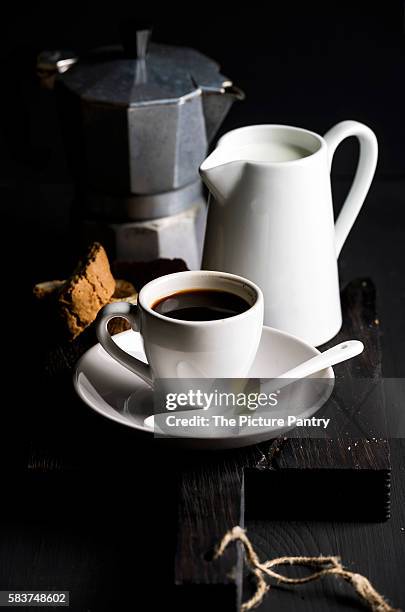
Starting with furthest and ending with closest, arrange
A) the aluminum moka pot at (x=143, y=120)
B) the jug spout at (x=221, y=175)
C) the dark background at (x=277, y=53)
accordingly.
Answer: the dark background at (x=277, y=53) < the aluminum moka pot at (x=143, y=120) < the jug spout at (x=221, y=175)

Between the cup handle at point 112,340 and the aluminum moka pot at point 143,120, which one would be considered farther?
the aluminum moka pot at point 143,120

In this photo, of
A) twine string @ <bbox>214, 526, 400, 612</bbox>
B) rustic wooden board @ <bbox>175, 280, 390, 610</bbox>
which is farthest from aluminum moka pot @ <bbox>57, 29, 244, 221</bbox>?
twine string @ <bbox>214, 526, 400, 612</bbox>

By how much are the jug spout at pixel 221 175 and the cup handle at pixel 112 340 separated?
16 cm

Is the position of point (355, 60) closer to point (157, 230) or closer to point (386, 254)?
point (386, 254)

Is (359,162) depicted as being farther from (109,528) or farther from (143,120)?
(109,528)

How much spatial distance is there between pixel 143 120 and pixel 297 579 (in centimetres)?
57

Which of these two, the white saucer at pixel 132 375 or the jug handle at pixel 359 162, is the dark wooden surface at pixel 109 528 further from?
the jug handle at pixel 359 162

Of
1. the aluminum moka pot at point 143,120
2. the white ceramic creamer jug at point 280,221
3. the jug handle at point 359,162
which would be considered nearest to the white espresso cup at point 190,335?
the white ceramic creamer jug at point 280,221

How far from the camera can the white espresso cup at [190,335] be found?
69cm

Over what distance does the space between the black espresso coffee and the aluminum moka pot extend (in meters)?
0.37

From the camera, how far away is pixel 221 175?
826mm

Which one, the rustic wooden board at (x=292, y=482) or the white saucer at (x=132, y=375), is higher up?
the white saucer at (x=132, y=375)

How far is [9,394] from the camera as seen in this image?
2.97ft

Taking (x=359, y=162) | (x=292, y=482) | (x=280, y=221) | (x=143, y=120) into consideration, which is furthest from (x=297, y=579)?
(x=143, y=120)
